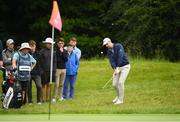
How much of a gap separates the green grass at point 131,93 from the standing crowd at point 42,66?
51 cm

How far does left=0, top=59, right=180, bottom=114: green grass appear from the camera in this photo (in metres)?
17.0

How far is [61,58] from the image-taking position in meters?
19.7

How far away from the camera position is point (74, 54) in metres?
20.2

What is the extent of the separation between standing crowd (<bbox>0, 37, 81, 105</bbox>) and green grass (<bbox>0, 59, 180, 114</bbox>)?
0.51 metres

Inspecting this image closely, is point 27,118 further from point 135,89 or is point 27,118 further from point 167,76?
point 167,76

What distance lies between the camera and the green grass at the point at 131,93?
17.0m

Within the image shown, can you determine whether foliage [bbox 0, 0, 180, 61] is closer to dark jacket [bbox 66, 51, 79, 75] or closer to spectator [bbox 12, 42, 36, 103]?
dark jacket [bbox 66, 51, 79, 75]

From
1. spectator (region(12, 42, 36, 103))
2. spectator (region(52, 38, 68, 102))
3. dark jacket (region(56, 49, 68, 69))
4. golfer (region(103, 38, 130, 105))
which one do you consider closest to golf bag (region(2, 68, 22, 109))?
spectator (region(12, 42, 36, 103))

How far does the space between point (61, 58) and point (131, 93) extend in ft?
8.96

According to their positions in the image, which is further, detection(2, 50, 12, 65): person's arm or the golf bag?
detection(2, 50, 12, 65): person's arm

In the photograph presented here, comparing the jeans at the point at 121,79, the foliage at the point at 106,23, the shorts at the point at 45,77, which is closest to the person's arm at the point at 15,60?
the shorts at the point at 45,77

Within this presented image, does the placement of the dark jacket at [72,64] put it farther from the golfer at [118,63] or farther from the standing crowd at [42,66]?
the golfer at [118,63]

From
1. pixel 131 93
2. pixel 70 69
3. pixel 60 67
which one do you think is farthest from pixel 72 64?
pixel 131 93

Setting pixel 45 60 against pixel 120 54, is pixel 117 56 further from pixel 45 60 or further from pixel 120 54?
pixel 45 60
